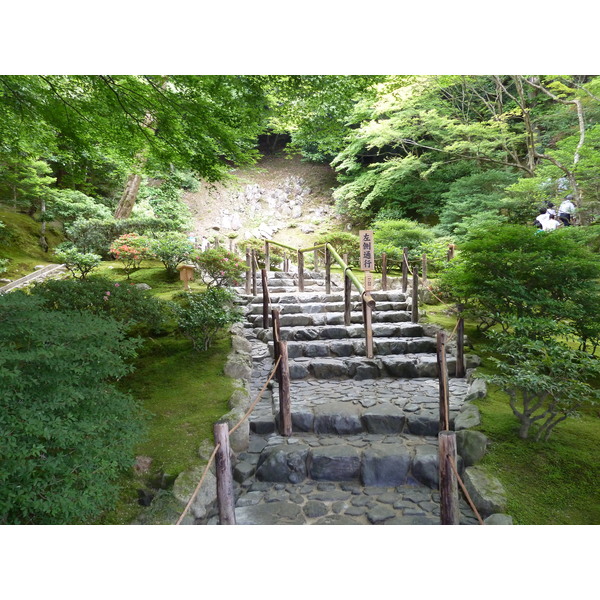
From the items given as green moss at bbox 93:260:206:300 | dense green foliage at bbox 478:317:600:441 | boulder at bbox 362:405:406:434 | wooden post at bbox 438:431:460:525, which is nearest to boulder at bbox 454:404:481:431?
dense green foliage at bbox 478:317:600:441

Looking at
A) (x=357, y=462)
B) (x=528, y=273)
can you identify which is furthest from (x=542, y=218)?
(x=357, y=462)

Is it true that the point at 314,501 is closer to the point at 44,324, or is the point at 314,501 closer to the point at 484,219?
the point at 44,324

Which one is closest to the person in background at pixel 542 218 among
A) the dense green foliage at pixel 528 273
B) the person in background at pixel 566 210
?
the person in background at pixel 566 210

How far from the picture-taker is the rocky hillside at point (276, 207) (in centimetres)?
1184

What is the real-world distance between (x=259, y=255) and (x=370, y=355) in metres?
6.35

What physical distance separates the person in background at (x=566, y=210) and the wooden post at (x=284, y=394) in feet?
12.3

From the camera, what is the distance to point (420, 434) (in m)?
3.25

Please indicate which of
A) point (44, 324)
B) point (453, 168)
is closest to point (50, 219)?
point (44, 324)

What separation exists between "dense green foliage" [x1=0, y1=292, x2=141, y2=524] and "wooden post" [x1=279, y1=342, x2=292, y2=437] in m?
1.34

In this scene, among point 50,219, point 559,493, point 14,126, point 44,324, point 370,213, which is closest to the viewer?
point 44,324

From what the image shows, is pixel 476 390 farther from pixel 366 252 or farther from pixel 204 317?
pixel 204 317

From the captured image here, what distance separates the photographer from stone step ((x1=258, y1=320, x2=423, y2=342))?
200 inches

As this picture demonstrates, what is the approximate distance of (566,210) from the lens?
4246 millimetres

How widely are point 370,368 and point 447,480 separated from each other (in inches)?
93.7
